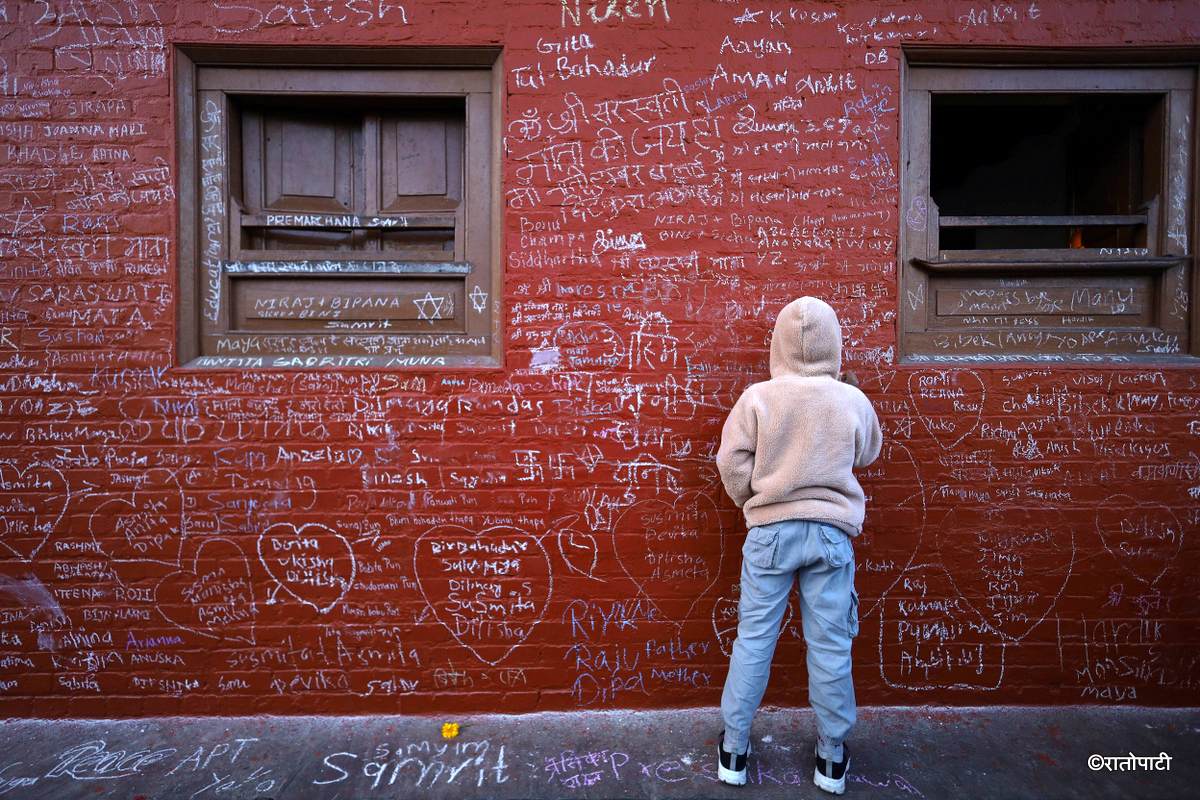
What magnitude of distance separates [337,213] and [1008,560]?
4153 millimetres

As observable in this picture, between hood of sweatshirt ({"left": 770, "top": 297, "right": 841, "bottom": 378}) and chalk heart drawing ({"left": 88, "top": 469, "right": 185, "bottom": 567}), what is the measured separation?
10.4 feet

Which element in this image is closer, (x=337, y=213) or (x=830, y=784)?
(x=830, y=784)

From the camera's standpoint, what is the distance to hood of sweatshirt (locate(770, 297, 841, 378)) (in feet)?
9.39

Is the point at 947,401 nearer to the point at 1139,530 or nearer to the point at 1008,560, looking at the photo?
the point at 1008,560

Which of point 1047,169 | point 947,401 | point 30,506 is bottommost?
point 30,506

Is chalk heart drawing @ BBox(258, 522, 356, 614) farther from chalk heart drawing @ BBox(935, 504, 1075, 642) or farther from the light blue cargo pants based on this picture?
chalk heart drawing @ BBox(935, 504, 1075, 642)

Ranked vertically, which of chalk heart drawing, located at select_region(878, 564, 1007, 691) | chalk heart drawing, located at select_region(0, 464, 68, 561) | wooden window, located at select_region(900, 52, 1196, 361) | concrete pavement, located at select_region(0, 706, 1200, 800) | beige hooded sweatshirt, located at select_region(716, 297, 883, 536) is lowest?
concrete pavement, located at select_region(0, 706, 1200, 800)

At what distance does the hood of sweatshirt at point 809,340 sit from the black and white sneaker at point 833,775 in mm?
1691

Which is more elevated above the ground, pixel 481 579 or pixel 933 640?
pixel 481 579

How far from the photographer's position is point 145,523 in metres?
3.40

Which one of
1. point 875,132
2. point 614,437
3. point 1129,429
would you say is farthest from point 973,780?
point 875,132

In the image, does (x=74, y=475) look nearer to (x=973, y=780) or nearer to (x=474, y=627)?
(x=474, y=627)

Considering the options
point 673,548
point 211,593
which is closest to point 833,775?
point 673,548

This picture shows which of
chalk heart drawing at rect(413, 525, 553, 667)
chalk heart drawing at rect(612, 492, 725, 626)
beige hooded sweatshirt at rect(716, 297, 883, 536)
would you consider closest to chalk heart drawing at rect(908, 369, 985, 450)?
beige hooded sweatshirt at rect(716, 297, 883, 536)
